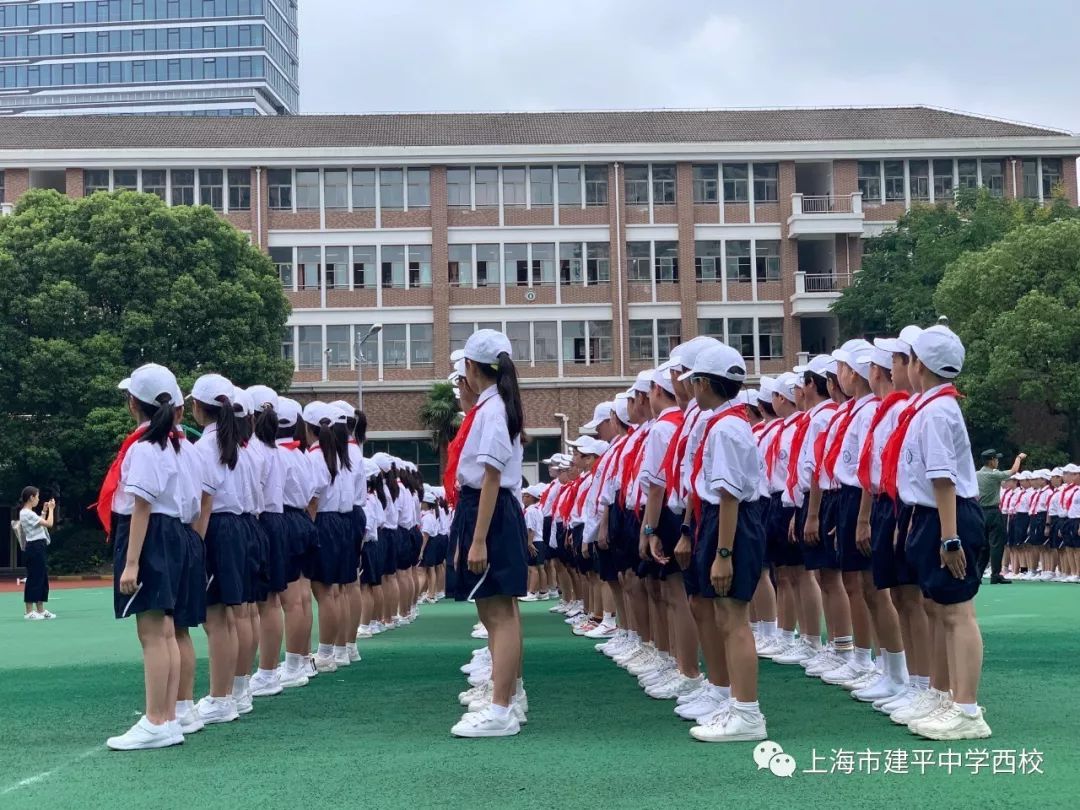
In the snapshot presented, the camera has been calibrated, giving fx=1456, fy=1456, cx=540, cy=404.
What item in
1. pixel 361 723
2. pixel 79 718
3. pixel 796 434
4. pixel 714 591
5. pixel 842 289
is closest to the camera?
pixel 714 591

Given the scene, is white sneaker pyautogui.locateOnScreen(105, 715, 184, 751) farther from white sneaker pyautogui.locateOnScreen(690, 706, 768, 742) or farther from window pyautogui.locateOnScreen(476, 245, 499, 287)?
window pyautogui.locateOnScreen(476, 245, 499, 287)

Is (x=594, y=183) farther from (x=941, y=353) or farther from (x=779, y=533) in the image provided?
(x=941, y=353)

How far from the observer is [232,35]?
4572 inches

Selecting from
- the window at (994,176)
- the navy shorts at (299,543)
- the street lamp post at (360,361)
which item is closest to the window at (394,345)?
the street lamp post at (360,361)

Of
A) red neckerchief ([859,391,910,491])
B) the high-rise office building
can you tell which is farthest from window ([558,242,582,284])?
the high-rise office building

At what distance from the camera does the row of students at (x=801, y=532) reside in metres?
7.30

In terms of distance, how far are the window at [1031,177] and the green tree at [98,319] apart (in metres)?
28.3

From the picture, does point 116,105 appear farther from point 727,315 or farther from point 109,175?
point 727,315

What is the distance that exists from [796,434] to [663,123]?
44682mm

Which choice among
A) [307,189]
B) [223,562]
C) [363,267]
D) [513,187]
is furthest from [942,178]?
[223,562]

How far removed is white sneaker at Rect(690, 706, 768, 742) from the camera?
284 inches

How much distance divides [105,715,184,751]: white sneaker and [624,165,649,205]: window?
45478mm

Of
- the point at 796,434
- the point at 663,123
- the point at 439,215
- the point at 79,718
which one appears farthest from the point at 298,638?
the point at 663,123

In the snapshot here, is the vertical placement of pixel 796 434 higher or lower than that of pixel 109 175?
lower
